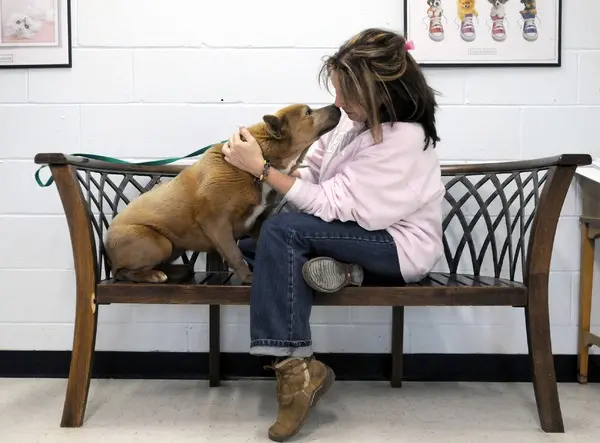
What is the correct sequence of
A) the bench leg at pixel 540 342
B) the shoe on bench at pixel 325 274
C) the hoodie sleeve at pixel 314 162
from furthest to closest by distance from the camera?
the hoodie sleeve at pixel 314 162 → the bench leg at pixel 540 342 → the shoe on bench at pixel 325 274

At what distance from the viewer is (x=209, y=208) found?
1.82 metres

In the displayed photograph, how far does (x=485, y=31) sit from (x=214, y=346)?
64.2 inches

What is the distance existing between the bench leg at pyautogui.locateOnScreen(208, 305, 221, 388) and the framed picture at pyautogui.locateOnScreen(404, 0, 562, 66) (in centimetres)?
128

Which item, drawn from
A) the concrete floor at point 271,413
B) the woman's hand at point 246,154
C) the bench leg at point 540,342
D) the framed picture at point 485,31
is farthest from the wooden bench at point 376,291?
the framed picture at point 485,31

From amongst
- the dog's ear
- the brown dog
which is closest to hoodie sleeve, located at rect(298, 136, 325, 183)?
the brown dog

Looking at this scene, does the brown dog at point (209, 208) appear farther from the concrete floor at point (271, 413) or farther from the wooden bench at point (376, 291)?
the concrete floor at point (271, 413)

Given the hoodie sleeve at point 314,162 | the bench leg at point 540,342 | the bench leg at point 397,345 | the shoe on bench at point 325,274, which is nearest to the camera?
the shoe on bench at point 325,274

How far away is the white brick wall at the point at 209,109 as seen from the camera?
7.67 ft

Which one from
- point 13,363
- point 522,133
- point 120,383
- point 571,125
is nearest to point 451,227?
point 522,133

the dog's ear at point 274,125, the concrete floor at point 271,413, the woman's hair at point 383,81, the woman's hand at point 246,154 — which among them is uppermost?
the woman's hair at point 383,81

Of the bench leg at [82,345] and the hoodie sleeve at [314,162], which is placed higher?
the hoodie sleeve at [314,162]

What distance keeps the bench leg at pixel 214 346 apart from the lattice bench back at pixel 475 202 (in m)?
0.23

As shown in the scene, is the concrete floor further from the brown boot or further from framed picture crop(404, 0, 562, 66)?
framed picture crop(404, 0, 562, 66)

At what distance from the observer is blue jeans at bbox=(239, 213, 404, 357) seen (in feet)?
5.35
